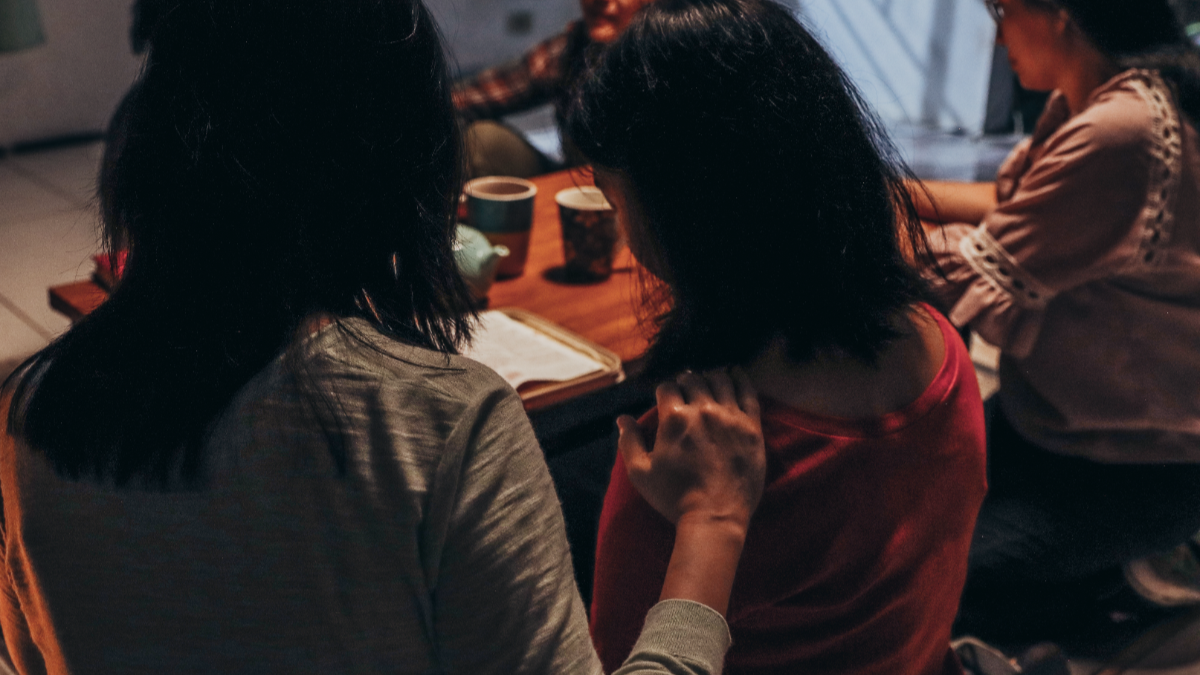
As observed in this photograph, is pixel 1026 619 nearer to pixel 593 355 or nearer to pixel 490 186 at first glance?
pixel 593 355

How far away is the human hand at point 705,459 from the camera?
0.76 m

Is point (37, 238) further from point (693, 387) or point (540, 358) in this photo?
point (693, 387)

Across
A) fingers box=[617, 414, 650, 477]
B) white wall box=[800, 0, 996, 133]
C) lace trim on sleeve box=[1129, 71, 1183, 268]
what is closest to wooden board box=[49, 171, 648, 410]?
fingers box=[617, 414, 650, 477]

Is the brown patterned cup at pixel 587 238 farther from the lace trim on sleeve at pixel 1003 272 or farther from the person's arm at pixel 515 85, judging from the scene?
the person's arm at pixel 515 85

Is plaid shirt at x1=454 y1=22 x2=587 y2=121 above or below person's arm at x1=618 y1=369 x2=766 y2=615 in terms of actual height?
below

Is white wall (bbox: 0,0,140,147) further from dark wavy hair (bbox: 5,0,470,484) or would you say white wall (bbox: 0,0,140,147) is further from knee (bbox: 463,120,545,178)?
dark wavy hair (bbox: 5,0,470,484)

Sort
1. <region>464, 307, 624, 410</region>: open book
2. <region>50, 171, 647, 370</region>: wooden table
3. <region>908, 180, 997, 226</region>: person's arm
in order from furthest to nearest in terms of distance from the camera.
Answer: <region>908, 180, 997, 226</region>: person's arm, <region>50, 171, 647, 370</region>: wooden table, <region>464, 307, 624, 410</region>: open book

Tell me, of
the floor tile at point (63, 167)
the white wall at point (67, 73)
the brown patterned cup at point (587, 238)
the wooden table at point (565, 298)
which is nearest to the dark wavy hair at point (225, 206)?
the wooden table at point (565, 298)

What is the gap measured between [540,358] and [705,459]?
1.82 feet

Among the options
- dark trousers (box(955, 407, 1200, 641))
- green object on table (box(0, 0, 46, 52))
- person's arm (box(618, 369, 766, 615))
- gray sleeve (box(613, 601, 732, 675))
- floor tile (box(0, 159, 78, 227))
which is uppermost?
green object on table (box(0, 0, 46, 52))

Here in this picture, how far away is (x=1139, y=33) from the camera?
1.60 metres

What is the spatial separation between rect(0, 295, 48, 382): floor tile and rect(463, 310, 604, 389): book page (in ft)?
6.47

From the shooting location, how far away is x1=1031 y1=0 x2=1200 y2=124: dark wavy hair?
5.14 ft

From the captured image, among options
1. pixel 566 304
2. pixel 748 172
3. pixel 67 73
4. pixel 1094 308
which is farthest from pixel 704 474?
pixel 67 73
